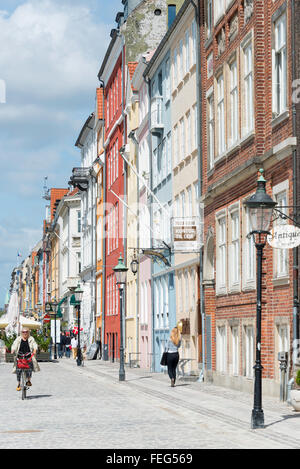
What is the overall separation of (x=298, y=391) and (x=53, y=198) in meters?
104

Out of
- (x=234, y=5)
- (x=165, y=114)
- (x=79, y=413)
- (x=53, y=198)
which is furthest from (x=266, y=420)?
(x=53, y=198)

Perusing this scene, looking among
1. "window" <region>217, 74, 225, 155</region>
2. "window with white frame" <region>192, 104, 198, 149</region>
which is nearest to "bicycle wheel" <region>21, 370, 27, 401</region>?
"window" <region>217, 74, 225, 155</region>

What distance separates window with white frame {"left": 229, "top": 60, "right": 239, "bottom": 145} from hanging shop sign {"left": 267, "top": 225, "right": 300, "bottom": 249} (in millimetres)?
6356

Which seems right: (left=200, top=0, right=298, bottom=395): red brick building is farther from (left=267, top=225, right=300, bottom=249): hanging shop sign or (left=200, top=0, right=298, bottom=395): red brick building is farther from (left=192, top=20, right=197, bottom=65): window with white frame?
(left=192, top=20, right=197, bottom=65): window with white frame

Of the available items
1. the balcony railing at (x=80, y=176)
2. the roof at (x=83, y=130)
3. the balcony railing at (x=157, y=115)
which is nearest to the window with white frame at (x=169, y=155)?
the balcony railing at (x=157, y=115)

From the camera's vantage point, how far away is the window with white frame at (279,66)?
76.5ft

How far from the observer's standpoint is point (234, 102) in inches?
1109

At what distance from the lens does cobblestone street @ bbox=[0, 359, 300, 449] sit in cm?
1421

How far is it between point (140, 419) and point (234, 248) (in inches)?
431

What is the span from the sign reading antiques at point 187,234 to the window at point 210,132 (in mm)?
1902

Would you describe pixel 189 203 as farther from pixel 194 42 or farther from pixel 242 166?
pixel 242 166

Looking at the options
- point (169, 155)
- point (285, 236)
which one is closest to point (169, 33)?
point (169, 155)

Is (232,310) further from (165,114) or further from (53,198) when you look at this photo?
(53,198)

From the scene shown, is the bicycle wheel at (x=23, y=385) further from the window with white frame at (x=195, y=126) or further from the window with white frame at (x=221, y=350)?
the window with white frame at (x=195, y=126)
